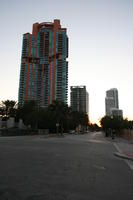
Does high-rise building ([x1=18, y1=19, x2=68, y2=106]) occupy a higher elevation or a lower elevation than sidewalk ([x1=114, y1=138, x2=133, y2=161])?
higher

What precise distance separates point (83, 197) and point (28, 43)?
159 metres

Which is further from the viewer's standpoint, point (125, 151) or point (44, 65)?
point (44, 65)

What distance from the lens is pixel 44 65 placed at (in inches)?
5910

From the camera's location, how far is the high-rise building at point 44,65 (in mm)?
142500

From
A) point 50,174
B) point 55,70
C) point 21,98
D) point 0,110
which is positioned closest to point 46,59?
point 55,70

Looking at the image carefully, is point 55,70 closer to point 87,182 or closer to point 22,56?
point 22,56

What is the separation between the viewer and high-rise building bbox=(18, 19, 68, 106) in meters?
142

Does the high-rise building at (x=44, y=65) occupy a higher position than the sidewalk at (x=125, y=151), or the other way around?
the high-rise building at (x=44, y=65)

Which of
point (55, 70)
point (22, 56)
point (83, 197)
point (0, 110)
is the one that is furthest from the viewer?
point (22, 56)

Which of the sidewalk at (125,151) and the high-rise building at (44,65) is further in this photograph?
the high-rise building at (44,65)

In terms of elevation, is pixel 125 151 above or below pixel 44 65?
below

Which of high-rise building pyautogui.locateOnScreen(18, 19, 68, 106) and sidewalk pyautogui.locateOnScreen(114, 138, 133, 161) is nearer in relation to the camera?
sidewalk pyautogui.locateOnScreen(114, 138, 133, 161)

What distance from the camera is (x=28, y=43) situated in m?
154

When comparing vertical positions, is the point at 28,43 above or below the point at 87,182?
above
